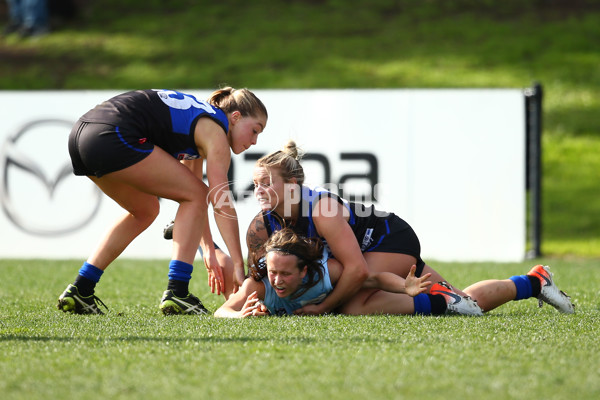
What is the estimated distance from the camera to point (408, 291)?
3.13 m

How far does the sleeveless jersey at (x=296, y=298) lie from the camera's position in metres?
3.29

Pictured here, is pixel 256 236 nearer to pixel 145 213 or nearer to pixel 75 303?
pixel 145 213

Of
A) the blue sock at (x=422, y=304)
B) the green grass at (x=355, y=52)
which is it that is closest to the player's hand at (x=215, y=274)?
the blue sock at (x=422, y=304)

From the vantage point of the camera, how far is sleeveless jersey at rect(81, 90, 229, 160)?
10.9 ft

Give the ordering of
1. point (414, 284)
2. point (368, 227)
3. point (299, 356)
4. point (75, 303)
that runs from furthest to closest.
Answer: point (368, 227), point (75, 303), point (414, 284), point (299, 356)

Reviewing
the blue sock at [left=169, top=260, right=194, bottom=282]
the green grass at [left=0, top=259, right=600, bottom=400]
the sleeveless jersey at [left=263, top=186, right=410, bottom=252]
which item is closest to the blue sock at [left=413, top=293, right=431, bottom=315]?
the green grass at [left=0, top=259, right=600, bottom=400]

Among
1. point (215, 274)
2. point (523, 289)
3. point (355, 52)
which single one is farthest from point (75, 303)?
point (355, 52)

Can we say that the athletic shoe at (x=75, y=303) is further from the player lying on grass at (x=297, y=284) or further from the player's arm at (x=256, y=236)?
the player's arm at (x=256, y=236)

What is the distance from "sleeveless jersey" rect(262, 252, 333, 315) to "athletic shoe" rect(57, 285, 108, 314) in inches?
29.5

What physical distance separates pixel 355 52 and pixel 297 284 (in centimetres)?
987

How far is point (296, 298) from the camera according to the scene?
3.34m

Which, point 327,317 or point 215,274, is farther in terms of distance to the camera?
point 215,274

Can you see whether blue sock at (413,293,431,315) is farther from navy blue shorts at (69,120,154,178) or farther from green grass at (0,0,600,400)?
navy blue shorts at (69,120,154,178)

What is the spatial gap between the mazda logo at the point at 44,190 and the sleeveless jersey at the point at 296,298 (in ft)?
13.1
